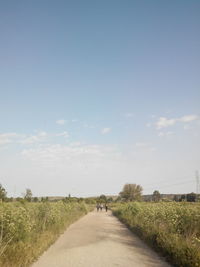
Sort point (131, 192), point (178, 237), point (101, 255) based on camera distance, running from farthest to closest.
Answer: point (131, 192)
point (178, 237)
point (101, 255)

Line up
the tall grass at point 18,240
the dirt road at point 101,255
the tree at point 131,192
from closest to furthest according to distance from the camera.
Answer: the tall grass at point 18,240 < the dirt road at point 101,255 < the tree at point 131,192

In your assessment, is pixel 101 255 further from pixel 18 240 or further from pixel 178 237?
pixel 18 240

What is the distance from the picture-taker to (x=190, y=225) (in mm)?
15141

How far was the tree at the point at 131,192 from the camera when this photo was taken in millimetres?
120000

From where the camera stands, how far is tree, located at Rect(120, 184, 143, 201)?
120 metres

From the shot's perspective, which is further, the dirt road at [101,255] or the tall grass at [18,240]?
the dirt road at [101,255]

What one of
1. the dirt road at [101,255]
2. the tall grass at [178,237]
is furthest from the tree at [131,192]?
the dirt road at [101,255]

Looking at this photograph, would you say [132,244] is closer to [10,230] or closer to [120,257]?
[120,257]

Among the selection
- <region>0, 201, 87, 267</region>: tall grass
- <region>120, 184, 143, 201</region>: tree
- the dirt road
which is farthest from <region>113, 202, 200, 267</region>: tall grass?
<region>120, 184, 143, 201</region>: tree

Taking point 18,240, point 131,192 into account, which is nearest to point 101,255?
point 18,240

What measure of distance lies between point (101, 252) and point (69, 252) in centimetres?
130

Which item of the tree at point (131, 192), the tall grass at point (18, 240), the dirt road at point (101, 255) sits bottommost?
the dirt road at point (101, 255)

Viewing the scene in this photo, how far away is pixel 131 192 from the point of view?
→ 121 m

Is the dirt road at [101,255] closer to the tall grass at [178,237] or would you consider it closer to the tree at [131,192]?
the tall grass at [178,237]
